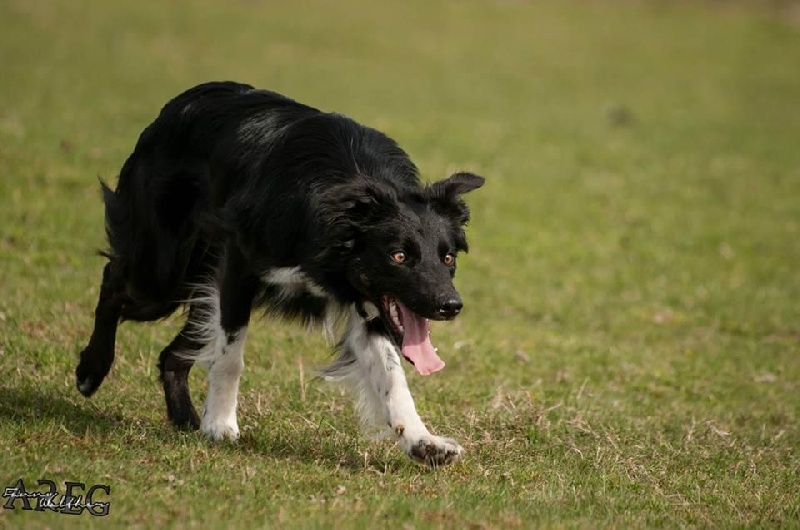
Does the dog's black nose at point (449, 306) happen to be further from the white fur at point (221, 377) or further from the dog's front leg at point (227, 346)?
the white fur at point (221, 377)

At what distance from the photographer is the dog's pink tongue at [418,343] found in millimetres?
5977

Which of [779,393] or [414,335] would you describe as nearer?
[414,335]

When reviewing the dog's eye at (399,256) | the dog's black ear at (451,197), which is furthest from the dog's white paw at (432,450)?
the dog's black ear at (451,197)

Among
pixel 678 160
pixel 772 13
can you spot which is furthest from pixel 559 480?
pixel 772 13

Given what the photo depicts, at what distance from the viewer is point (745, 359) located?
1081 cm

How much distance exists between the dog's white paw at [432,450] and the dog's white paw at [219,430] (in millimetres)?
1179

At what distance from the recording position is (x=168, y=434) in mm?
6609

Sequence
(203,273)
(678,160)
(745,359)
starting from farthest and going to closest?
(678,160), (745,359), (203,273)

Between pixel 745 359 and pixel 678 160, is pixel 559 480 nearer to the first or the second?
pixel 745 359

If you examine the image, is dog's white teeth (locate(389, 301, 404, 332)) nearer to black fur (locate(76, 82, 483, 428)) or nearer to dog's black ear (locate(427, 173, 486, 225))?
black fur (locate(76, 82, 483, 428))

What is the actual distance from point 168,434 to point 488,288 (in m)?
6.30

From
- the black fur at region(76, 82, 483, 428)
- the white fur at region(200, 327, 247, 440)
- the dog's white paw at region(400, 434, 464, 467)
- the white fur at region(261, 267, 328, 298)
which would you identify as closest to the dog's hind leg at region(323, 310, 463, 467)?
the dog's white paw at region(400, 434, 464, 467)

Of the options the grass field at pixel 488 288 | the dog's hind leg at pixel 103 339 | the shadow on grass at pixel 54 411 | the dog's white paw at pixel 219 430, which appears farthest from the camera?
the dog's hind leg at pixel 103 339

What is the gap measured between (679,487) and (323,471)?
1994mm
